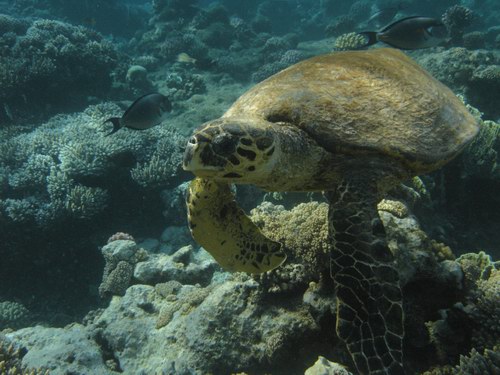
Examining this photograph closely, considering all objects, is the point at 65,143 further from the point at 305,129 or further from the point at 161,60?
the point at 161,60

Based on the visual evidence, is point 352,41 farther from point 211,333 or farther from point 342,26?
point 211,333

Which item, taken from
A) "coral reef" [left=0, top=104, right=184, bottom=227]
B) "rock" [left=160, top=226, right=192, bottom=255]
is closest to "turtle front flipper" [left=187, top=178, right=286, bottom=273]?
"rock" [left=160, top=226, right=192, bottom=255]

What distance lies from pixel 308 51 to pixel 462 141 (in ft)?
47.3

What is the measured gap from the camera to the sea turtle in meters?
2.08

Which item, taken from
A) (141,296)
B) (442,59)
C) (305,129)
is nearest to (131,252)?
(141,296)

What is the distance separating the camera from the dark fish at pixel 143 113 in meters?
5.83

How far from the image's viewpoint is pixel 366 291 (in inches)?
82.5

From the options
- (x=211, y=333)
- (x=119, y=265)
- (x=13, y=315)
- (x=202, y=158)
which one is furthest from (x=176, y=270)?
(x=202, y=158)

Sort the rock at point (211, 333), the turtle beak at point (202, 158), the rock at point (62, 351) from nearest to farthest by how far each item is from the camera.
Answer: the turtle beak at point (202, 158)
the rock at point (211, 333)
the rock at point (62, 351)

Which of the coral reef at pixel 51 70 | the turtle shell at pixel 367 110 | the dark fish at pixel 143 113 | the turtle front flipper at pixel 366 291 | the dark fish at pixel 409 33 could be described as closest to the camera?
the turtle front flipper at pixel 366 291

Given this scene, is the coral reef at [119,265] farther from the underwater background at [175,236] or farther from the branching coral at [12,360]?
the branching coral at [12,360]

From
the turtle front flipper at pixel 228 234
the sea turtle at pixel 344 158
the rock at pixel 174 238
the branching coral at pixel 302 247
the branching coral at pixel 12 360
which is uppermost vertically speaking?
the sea turtle at pixel 344 158

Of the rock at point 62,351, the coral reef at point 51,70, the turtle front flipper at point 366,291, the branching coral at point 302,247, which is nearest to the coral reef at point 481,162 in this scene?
the branching coral at point 302,247

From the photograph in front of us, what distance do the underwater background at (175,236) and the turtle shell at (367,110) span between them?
731mm
